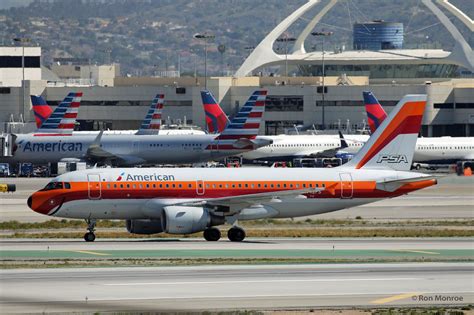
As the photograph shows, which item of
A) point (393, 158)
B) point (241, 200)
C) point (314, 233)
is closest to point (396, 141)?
point (393, 158)

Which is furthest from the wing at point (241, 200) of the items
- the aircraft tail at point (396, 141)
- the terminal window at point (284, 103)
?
the terminal window at point (284, 103)

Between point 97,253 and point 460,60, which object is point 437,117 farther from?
point 97,253

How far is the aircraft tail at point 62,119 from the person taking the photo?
411 ft

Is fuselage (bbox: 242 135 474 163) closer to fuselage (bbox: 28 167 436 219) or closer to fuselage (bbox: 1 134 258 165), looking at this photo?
fuselage (bbox: 1 134 258 165)

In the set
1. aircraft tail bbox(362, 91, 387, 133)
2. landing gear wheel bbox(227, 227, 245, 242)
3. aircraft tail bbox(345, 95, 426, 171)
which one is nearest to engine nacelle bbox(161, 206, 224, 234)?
landing gear wheel bbox(227, 227, 245, 242)

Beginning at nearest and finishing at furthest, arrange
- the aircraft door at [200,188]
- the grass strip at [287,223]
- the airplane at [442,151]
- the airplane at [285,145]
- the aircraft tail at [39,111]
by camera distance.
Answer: the aircraft door at [200,188] < the grass strip at [287,223] < the airplane at [442,151] < the airplane at [285,145] < the aircraft tail at [39,111]

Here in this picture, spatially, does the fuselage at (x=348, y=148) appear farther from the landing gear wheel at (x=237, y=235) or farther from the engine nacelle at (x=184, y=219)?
the engine nacelle at (x=184, y=219)

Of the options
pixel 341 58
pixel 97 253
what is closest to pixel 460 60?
pixel 341 58

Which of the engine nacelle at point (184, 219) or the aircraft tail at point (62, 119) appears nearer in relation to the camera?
the engine nacelle at point (184, 219)

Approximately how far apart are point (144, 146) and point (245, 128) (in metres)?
9.85

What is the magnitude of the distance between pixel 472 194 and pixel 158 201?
1503 inches

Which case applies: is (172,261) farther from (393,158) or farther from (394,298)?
(393,158)

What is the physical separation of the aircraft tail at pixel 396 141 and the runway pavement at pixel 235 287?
52.4 ft

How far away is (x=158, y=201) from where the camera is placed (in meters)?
55.4
